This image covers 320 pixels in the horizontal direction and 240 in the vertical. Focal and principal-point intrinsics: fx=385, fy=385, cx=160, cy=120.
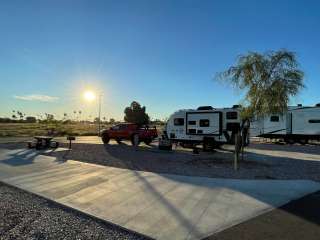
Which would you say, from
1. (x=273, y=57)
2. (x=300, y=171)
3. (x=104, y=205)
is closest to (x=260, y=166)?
(x=300, y=171)

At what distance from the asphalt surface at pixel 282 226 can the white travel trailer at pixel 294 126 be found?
838 inches

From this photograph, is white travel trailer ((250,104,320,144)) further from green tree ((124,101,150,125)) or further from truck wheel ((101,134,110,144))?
green tree ((124,101,150,125))

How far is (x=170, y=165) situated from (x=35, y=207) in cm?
754

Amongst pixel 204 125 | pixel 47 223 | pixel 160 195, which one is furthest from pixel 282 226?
pixel 204 125

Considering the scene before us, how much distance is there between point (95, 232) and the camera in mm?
6262

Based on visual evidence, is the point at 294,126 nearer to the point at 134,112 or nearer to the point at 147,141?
the point at 147,141

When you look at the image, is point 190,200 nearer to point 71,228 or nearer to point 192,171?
point 71,228

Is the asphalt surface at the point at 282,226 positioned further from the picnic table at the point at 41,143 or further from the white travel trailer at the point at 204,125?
the picnic table at the point at 41,143

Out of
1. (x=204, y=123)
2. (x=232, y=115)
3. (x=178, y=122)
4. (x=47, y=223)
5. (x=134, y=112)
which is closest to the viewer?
(x=47, y=223)

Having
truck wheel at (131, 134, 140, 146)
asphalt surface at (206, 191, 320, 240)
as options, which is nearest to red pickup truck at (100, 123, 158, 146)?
truck wheel at (131, 134, 140, 146)

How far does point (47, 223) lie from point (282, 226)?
13.2ft

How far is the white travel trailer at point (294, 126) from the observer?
94.4ft

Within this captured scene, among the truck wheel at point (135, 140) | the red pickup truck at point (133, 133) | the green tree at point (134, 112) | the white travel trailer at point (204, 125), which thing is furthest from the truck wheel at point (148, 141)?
the green tree at point (134, 112)

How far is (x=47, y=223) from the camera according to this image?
676 cm
